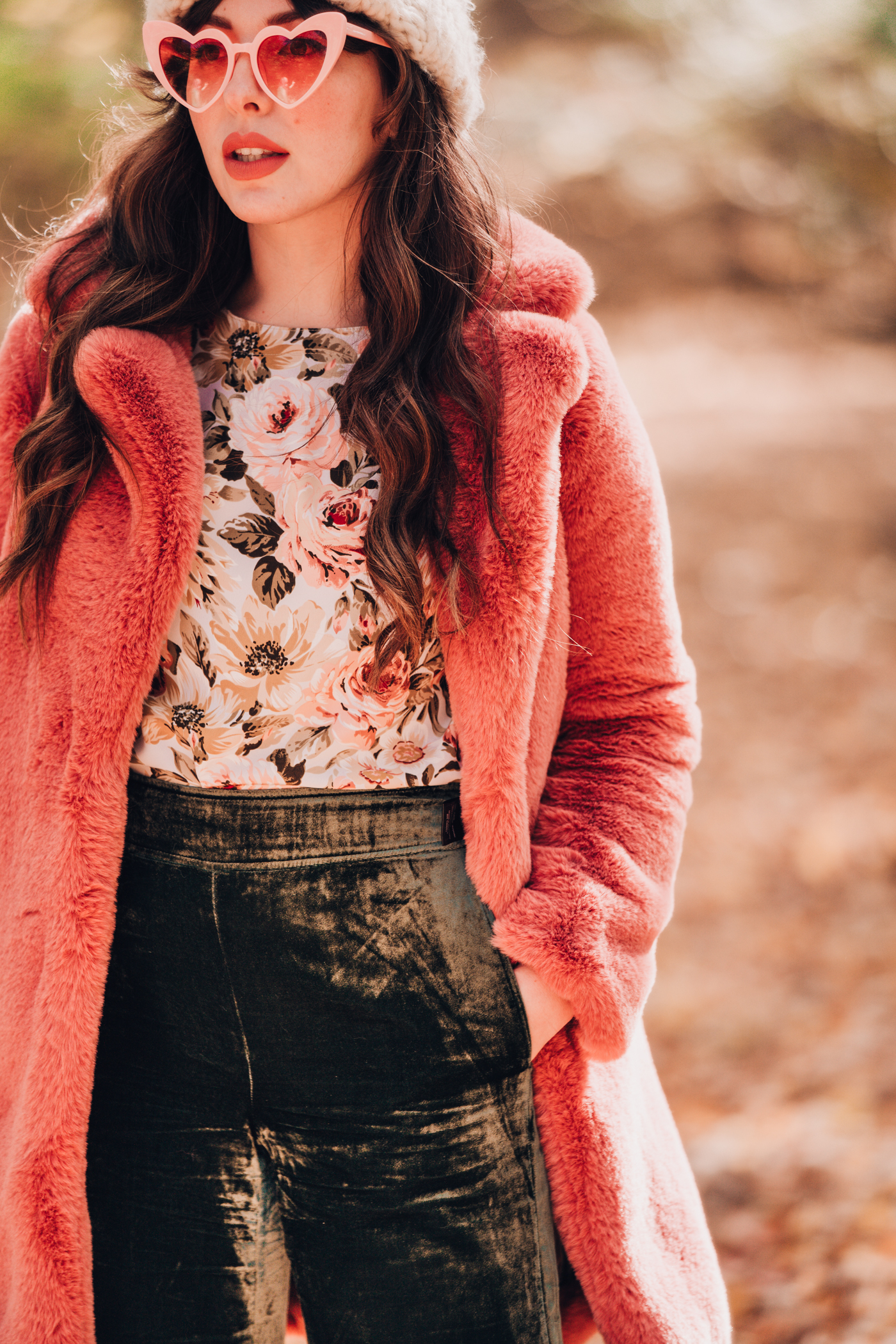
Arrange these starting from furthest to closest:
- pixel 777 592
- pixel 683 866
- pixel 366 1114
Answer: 1. pixel 777 592
2. pixel 683 866
3. pixel 366 1114

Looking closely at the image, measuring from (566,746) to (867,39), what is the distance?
8529 mm

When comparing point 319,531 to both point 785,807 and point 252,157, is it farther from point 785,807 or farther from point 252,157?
point 785,807

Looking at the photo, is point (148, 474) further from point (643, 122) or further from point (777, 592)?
point (643, 122)

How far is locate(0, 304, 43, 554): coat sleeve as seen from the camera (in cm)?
141

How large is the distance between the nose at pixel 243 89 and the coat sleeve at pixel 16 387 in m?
0.41

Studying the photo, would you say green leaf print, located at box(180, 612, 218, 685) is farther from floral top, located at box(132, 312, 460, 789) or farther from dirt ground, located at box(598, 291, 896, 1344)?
dirt ground, located at box(598, 291, 896, 1344)

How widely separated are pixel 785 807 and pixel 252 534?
351 cm

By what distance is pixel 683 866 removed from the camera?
4.11 meters

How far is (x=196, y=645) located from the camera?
1312mm

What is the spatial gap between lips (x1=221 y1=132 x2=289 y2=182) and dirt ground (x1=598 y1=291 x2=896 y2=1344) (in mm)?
2546

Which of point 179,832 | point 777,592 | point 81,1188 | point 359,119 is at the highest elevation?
point 777,592

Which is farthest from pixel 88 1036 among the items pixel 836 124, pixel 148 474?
pixel 836 124

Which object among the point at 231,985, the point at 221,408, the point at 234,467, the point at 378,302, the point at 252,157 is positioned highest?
the point at 252,157

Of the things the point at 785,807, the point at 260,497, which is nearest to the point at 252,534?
the point at 260,497
